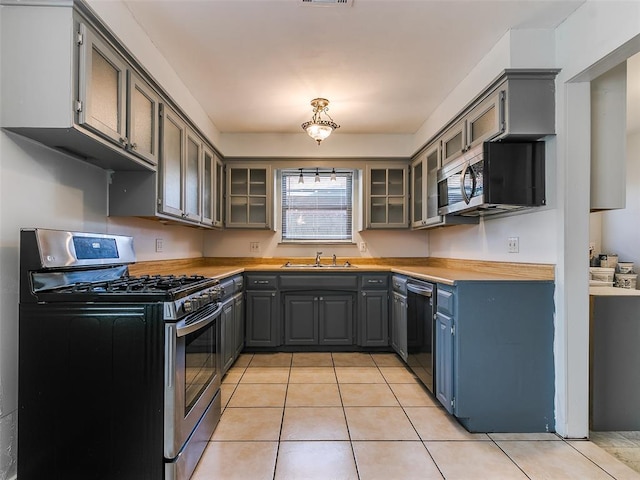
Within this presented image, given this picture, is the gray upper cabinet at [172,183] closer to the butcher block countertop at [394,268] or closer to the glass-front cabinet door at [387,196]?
the butcher block countertop at [394,268]

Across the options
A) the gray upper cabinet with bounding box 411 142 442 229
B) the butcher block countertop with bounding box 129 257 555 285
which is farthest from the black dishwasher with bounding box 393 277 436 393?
the gray upper cabinet with bounding box 411 142 442 229

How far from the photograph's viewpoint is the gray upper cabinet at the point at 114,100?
1.60 m

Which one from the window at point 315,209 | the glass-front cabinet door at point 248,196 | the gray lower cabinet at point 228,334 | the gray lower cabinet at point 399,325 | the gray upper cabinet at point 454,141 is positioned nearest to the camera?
the gray upper cabinet at point 454,141

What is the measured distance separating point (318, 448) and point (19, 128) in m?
2.17

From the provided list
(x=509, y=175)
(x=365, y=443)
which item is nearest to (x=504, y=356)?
(x=365, y=443)

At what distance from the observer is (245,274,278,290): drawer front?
146 inches

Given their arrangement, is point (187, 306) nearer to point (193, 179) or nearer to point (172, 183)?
point (172, 183)

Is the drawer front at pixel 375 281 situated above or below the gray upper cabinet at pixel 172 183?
below

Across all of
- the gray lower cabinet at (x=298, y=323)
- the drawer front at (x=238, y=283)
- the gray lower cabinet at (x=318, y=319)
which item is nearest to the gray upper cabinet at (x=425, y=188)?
the gray lower cabinet at (x=318, y=319)

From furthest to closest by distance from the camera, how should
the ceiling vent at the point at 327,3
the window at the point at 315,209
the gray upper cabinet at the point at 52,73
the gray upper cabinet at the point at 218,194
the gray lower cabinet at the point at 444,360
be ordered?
the window at the point at 315,209 < the gray upper cabinet at the point at 218,194 < the gray lower cabinet at the point at 444,360 < the ceiling vent at the point at 327,3 < the gray upper cabinet at the point at 52,73

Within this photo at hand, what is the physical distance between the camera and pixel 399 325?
342cm

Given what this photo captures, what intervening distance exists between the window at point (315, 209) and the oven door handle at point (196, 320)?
97.2 inches

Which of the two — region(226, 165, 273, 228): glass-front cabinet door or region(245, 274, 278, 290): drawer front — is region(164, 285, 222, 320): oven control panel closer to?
region(245, 274, 278, 290): drawer front

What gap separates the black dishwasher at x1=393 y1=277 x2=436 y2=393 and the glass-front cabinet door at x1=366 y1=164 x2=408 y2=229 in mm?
1174
